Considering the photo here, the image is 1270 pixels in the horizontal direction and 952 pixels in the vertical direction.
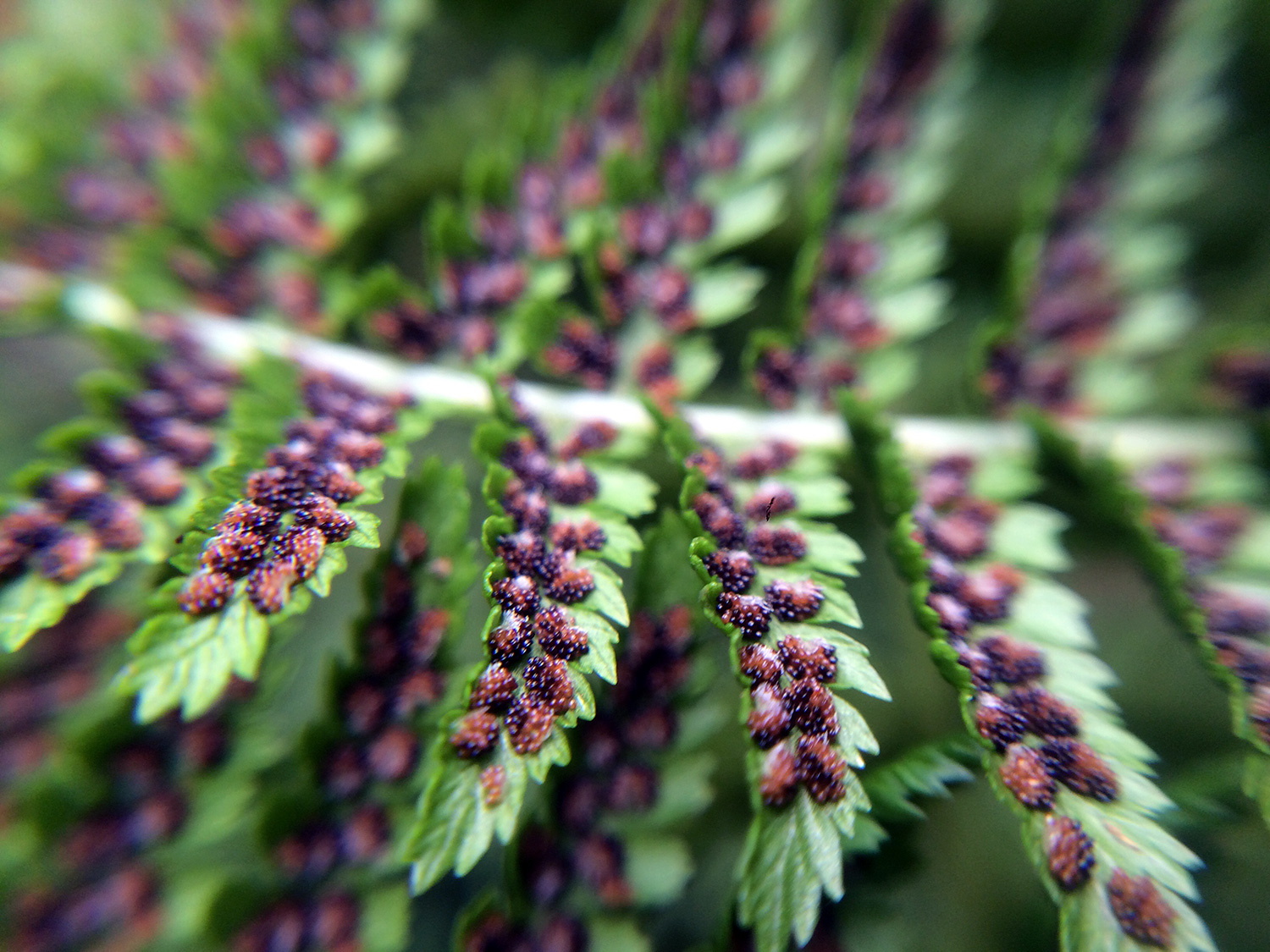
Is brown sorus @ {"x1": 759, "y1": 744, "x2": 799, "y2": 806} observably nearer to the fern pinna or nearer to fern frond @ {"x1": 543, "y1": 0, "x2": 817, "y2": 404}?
the fern pinna

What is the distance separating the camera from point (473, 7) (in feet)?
8.07

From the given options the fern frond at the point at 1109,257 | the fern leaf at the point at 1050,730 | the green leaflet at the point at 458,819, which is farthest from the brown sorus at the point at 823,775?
the fern frond at the point at 1109,257

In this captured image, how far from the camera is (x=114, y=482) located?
169 centimetres

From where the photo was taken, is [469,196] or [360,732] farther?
[469,196]

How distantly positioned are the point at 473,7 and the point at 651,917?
107 inches

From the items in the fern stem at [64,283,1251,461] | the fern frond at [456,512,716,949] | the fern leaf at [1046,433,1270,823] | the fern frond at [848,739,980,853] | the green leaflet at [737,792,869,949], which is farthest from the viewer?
the fern stem at [64,283,1251,461]

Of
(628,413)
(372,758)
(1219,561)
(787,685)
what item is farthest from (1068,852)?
(372,758)

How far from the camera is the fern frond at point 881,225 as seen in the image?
206 cm

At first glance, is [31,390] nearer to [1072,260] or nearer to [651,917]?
[651,917]

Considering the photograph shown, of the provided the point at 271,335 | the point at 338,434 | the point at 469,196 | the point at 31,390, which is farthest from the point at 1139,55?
→ the point at 31,390

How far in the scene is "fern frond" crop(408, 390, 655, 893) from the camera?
1324 millimetres

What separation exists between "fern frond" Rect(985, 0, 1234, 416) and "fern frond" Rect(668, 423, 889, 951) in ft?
2.87

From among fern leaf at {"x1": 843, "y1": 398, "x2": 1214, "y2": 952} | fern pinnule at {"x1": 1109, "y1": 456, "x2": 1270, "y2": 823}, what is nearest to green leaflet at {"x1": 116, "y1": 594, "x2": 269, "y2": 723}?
fern leaf at {"x1": 843, "y1": 398, "x2": 1214, "y2": 952}

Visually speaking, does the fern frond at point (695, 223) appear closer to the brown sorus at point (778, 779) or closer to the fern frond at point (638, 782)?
the fern frond at point (638, 782)
